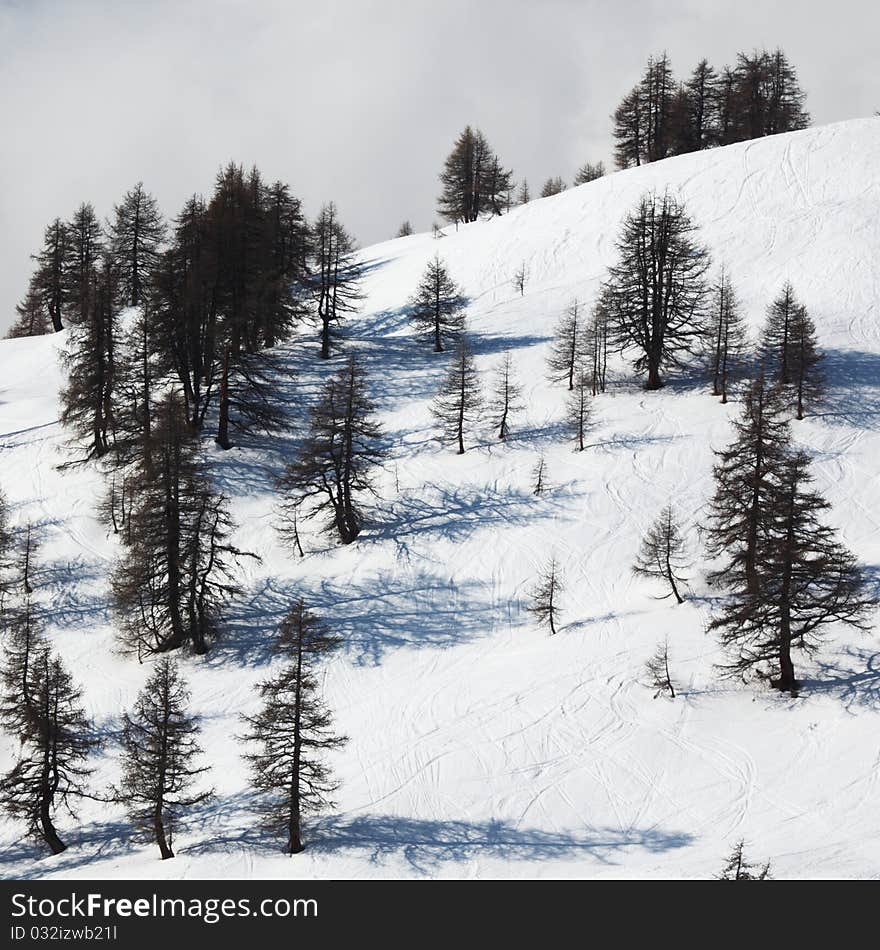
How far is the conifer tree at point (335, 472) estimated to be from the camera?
37.7m

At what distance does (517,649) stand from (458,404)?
1761 cm

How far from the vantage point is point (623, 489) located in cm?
3872

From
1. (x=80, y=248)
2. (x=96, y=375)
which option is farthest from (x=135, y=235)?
(x=96, y=375)

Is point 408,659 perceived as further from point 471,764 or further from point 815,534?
point 815,534

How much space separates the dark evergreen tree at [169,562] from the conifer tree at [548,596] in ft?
42.5

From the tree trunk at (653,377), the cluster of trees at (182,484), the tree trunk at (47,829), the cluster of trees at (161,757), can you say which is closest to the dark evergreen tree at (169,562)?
the cluster of trees at (182,484)

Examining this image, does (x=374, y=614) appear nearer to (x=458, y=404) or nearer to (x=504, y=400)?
(x=458, y=404)

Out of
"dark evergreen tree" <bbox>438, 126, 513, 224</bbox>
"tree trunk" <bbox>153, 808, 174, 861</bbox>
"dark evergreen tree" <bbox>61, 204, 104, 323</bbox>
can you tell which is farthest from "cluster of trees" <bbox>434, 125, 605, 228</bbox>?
"tree trunk" <bbox>153, 808, 174, 861</bbox>

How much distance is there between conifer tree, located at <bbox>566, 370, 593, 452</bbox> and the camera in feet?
139

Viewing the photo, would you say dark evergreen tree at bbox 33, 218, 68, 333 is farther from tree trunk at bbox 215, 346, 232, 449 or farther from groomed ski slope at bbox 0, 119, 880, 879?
tree trunk at bbox 215, 346, 232, 449

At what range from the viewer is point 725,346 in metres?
43.7

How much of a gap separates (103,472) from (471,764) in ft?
91.2

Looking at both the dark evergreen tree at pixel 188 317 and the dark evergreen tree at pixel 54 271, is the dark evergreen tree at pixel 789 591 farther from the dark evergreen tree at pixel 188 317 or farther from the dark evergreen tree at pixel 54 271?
the dark evergreen tree at pixel 54 271

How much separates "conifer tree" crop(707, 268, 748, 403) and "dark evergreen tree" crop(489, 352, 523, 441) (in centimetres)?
1161
